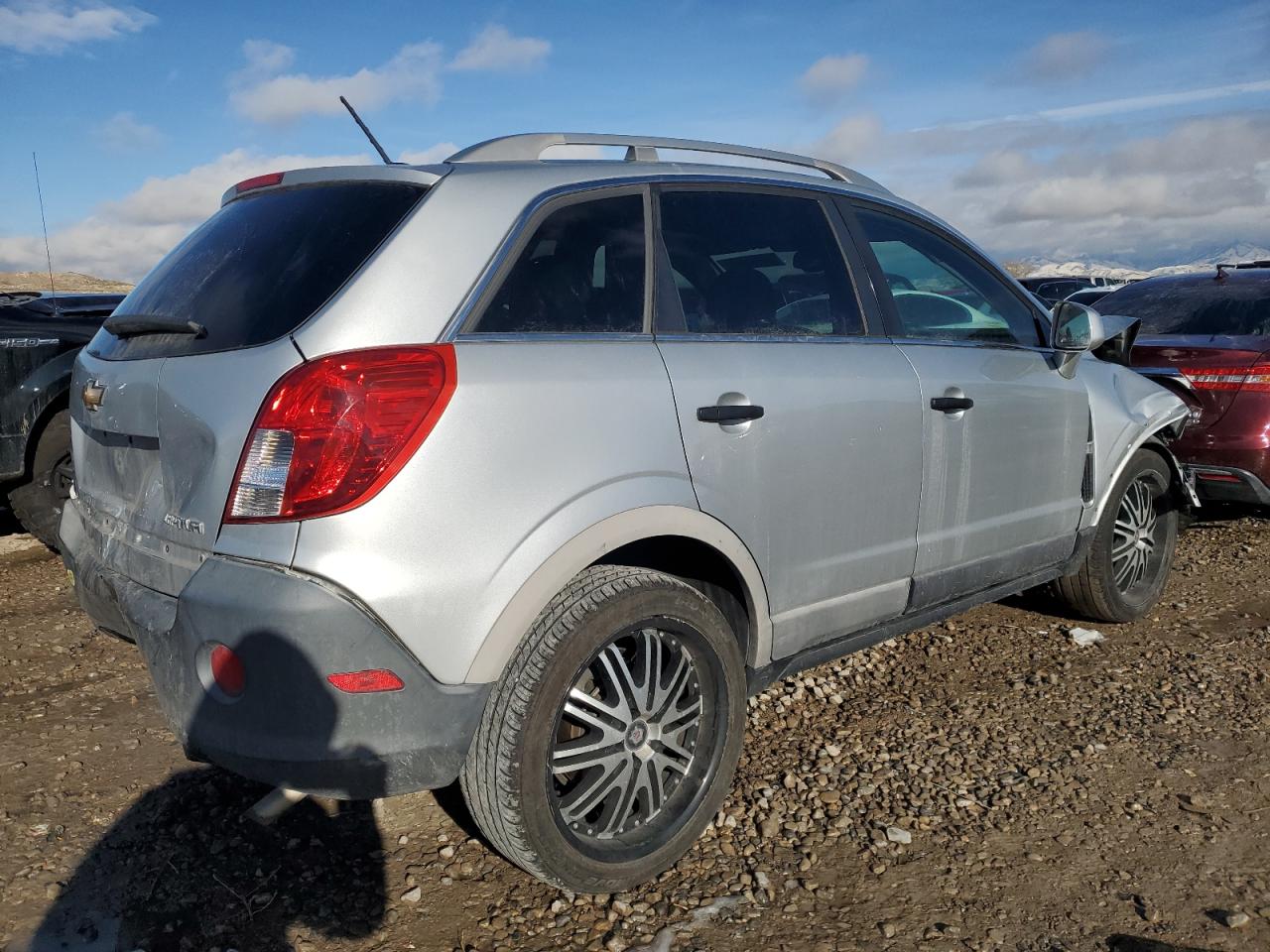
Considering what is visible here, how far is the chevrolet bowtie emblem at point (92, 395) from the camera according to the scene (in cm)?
268

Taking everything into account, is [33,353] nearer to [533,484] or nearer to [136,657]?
[136,657]

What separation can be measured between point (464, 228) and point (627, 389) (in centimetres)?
54

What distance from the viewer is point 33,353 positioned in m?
5.38

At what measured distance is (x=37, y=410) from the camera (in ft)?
17.5

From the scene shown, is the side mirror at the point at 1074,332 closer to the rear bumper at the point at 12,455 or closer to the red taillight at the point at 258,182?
the red taillight at the point at 258,182

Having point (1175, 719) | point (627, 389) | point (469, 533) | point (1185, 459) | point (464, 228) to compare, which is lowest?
point (1175, 719)

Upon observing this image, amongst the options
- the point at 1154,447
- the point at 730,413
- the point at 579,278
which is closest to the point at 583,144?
the point at 579,278

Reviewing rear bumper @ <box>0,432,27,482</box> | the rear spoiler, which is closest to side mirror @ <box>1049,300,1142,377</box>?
the rear spoiler

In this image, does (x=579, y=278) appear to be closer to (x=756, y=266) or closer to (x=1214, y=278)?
(x=756, y=266)

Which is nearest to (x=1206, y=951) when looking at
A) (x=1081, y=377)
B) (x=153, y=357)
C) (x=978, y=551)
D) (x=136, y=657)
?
(x=978, y=551)

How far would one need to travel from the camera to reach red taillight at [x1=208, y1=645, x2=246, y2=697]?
2.15 meters

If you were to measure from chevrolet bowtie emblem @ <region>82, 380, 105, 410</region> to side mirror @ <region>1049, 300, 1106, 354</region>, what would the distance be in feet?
10.7

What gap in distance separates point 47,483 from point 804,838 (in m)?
4.56

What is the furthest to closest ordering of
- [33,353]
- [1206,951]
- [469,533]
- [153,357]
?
[33,353] < [153,357] < [1206,951] < [469,533]
